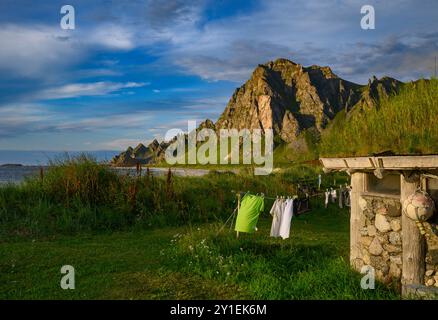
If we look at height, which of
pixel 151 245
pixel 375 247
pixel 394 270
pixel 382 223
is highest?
pixel 382 223

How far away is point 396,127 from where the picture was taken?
735 cm

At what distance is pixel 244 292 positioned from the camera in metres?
7.68

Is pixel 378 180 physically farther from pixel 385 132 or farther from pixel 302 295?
pixel 302 295

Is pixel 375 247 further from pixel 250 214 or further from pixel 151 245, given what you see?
pixel 151 245

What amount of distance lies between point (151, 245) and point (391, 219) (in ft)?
23.3

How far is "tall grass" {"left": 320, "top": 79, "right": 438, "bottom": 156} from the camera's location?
684 centimetres

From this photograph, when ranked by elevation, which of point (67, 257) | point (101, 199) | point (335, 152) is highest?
point (335, 152)

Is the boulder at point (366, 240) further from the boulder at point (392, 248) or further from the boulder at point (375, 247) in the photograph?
the boulder at point (392, 248)

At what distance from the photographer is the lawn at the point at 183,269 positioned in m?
7.51

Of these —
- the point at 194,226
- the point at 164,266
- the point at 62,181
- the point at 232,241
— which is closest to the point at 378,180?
the point at 232,241

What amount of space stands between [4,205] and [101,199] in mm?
3470

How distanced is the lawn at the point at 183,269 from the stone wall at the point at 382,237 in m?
0.35

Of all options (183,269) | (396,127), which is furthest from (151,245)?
(396,127)

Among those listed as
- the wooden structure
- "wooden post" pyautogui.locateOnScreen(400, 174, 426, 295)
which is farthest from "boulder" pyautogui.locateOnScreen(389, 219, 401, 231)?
"wooden post" pyautogui.locateOnScreen(400, 174, 426, 295)
